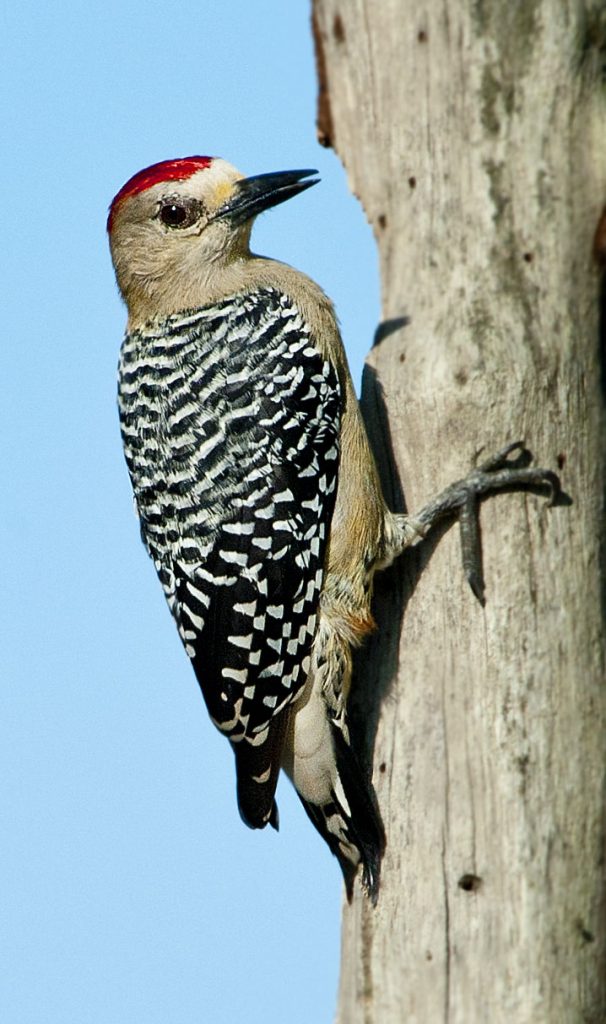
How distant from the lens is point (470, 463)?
3783 millimetres

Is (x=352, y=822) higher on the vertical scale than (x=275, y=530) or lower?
lower

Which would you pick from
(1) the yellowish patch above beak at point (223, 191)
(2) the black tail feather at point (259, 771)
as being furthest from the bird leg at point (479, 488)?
(1) the yellowish patch above beak at point (223, 191)

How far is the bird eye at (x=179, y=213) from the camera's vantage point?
475 cm

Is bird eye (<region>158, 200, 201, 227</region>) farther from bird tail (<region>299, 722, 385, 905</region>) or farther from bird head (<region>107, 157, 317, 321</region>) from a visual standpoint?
bird tail (<region>299, 722, 385, 905</region>)

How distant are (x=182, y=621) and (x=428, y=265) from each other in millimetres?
1455

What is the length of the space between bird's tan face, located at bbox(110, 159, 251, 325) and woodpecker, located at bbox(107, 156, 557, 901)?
1.27 feet

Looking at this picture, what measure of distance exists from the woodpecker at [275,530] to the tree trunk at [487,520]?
0.36 feet

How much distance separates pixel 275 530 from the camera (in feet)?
12.9

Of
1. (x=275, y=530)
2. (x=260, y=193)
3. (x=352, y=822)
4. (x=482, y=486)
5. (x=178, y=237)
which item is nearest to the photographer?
(x=482, y=486)

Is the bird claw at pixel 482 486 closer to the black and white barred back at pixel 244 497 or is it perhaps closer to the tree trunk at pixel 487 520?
the tree trunk at pixel 487 520

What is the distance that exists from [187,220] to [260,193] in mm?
349

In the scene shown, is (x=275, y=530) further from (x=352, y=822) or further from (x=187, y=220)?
(x=187, y=220)

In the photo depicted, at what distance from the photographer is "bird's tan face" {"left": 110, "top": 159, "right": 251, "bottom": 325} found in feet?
15.4

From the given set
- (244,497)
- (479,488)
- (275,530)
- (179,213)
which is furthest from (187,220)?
(479,488)
